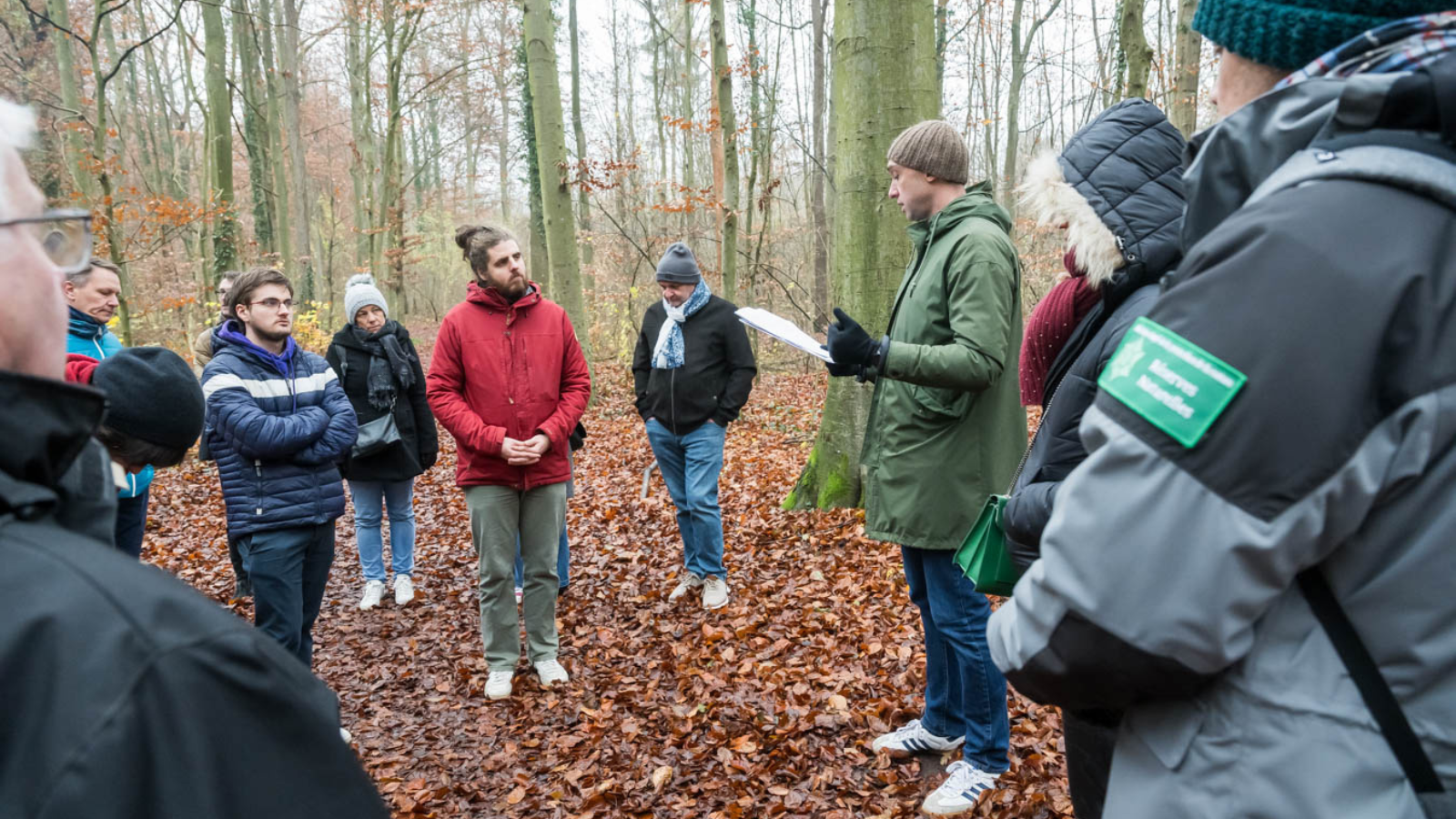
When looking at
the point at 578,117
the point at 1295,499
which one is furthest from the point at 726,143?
the point at 1295,499

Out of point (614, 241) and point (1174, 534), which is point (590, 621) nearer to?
point (1174, 534)

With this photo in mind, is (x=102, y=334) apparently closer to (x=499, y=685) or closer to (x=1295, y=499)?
(x=499, y=685)

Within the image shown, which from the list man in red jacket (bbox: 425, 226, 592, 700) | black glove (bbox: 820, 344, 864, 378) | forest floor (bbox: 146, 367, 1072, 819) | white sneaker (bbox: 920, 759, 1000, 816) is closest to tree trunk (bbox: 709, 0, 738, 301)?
forest floor (bbox: 146, 367, 1072, 819)

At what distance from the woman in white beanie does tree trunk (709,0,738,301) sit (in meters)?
7.45

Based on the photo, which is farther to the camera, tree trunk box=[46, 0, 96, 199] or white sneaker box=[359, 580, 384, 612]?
tree trunk box=[46, 0, 96, 199]

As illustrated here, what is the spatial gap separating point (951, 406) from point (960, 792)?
1.50 meters

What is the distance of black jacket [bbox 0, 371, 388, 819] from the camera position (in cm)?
73

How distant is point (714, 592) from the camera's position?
5.73 metres

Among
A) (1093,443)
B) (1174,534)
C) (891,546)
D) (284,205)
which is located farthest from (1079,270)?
(284,205)

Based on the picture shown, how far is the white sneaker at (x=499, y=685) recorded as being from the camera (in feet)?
15.4

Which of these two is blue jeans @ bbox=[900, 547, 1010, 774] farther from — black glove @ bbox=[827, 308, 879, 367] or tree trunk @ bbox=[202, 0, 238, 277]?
tree trunk @ bbox=[202, 0, 238, 277]

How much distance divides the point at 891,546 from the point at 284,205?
657 inches

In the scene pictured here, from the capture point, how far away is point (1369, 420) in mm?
1019

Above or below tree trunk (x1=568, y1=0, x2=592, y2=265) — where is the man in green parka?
below
